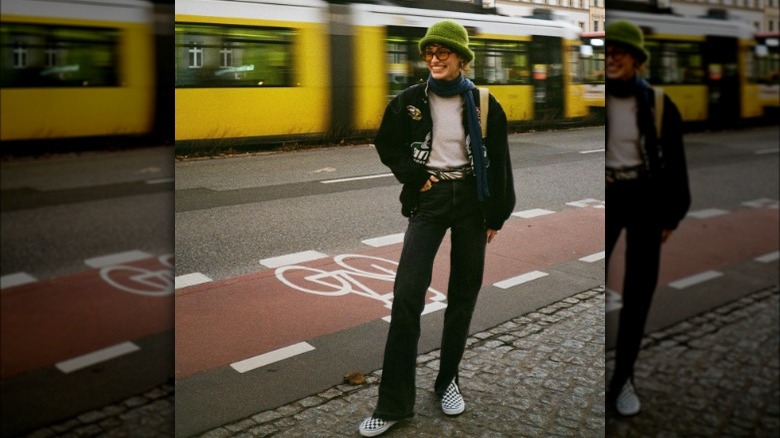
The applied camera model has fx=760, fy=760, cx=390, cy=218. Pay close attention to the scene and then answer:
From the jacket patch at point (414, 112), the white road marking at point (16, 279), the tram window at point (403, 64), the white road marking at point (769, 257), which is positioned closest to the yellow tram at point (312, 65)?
the tram window at point (403, 64)

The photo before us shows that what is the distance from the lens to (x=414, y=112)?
2484mm

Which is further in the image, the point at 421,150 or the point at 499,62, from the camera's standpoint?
the point at 499,62

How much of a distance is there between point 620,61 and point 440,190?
70 centimetres

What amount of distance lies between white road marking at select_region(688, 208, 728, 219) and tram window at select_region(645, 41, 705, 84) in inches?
13.4

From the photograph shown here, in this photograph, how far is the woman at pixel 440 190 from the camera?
8.14ft

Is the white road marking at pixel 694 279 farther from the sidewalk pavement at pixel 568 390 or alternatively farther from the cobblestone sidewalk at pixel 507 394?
the cobblestone sidewalk at pixel 507 394

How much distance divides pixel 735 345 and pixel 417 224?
3.39 feet

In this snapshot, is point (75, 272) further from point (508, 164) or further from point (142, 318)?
point (508, 164)

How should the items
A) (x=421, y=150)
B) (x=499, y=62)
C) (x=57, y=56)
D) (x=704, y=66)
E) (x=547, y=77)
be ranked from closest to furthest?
(x=57, y=56)
(x=704, y=66)
(x=421, y=150)
(x=499, y=62)
(x=547, y=77)

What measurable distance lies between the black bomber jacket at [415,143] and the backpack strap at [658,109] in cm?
60

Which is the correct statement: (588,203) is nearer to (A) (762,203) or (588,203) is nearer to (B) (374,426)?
(A) (762,203)

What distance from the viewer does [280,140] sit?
257 centimetres

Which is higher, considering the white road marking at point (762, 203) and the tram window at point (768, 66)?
the tram window at point (768, 66)

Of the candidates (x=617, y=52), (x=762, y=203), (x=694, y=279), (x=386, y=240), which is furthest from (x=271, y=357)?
(x=762, y=203)
